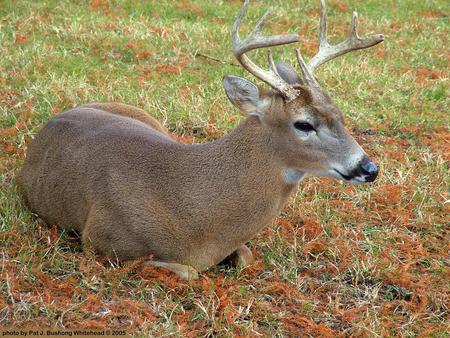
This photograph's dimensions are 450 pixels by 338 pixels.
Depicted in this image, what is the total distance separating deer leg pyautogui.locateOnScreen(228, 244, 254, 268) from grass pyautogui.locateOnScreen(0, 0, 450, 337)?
51 mm

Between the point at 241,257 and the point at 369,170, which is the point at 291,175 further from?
the point at 241,257

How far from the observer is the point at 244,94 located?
4078 mm

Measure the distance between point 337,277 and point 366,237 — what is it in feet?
1.94

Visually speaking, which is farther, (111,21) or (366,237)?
(111,21)

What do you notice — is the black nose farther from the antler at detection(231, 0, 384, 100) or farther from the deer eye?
the antler at detection(231, 0, 384, 100)

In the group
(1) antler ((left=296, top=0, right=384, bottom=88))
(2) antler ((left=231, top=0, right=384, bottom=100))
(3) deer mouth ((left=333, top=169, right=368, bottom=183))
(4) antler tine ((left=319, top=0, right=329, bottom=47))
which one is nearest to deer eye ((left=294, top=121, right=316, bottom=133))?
(2) antler ((left=231, top=0, right=384, bottom=100))

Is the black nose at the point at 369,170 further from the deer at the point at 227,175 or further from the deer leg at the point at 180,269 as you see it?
the deer leg at the point at 180,269

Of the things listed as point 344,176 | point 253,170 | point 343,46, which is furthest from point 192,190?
point 343,46

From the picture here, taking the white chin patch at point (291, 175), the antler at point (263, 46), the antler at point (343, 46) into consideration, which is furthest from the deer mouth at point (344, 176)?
the antler at point (343, 46)

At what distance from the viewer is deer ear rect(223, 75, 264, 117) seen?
4.05m

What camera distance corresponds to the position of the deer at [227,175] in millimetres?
3977

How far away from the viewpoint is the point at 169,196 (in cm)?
407

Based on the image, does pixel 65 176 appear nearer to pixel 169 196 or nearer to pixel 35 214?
pixel 35 214

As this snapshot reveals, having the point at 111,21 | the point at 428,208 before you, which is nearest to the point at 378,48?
the point at 111,21
